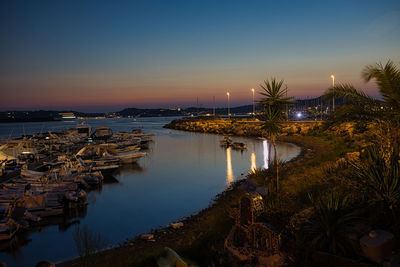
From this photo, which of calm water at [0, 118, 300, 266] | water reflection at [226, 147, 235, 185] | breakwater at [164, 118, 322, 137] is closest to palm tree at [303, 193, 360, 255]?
calm water at [0, 118, 300, 266]

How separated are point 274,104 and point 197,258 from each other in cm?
558

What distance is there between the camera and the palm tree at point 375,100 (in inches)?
311

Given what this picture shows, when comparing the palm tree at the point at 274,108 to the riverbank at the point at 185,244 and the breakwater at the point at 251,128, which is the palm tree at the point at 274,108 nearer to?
the riverbank at the point at 185,244

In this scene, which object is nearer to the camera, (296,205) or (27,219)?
(296,205)

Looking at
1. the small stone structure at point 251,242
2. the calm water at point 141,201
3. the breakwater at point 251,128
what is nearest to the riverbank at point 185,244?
the small stone structure at point 251,242

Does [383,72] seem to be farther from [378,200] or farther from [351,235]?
[351,235]

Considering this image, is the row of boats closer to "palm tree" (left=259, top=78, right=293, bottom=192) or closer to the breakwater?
"palm tree" (left=259, top=78, right=293, bottom=192)

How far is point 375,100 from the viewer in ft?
27.7

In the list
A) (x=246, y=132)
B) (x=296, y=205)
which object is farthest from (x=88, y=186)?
(x=246, y=132)

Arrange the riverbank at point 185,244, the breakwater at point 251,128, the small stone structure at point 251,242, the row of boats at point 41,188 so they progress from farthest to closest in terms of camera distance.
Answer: the breakwater at point 251,128 < the row of boats at point 41,188 < the riverbank at point 185,244 < the small stone structure at point 251,242

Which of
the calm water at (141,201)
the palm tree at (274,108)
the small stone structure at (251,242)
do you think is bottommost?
the calm water at (141,201)

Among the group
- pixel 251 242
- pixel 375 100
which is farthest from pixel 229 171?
pixel 251 242

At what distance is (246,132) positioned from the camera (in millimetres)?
58750

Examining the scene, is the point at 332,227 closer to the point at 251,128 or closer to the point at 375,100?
the point at 375,100
